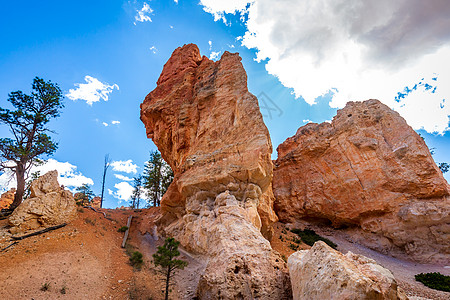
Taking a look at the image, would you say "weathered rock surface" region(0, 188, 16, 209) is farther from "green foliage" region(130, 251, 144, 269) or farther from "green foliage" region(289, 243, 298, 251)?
"green foliage" region(289, 243, 298, 251)

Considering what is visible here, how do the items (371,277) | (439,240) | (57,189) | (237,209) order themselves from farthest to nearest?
(439,240)
(57,189)
(237,209)
(371,277)

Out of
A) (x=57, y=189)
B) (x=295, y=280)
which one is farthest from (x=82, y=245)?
(x=295, y=280)

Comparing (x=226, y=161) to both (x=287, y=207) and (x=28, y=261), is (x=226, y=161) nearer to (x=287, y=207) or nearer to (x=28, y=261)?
(x=28, y=261)

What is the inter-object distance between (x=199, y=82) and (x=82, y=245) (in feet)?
51.5

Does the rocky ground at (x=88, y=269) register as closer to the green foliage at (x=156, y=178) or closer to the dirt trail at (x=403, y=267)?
the dirt trail at (x=403, y=267)

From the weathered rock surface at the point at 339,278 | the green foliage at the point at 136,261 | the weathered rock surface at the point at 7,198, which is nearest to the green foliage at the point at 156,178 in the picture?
the green foliage at the point at 136,261

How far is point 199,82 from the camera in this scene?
1967cm

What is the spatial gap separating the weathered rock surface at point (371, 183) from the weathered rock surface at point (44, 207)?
2319 centimetres

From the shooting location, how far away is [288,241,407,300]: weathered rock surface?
4250mm

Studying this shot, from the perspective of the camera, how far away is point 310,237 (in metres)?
22.3

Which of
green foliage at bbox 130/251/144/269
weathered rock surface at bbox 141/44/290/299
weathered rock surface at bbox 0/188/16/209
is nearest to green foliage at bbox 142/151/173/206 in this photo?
weathered rock surface at bbox 141/44/290/299

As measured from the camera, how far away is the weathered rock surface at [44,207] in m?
12.6

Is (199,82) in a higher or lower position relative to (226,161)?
higher

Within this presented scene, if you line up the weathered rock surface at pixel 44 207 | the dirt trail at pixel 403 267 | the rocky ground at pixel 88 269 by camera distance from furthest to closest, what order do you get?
the weathered rock surface at pixel 44 207 → the dirt trail at pixel 403 267 → the rocky ground at pixel 88 269
